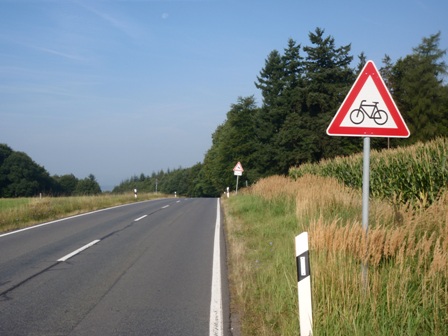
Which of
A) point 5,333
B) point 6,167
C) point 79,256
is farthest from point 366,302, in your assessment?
point 6,167

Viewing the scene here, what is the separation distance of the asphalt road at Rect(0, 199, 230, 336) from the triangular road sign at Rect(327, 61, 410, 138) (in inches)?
113

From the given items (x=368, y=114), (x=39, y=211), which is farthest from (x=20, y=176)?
(x=368, y=114)

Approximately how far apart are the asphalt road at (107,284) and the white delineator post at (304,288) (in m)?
1.11

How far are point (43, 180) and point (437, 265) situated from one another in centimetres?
9425

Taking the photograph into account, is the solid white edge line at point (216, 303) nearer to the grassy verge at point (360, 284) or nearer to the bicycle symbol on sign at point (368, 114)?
the grassy verge at point (360, 284)

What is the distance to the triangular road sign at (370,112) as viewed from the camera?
4.93m

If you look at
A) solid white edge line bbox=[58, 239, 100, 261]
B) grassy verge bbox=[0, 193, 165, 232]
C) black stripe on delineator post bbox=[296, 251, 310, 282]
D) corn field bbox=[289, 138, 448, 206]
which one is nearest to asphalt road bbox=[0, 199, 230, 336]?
solid white edge line bbox=[58, 239, 100, 261]

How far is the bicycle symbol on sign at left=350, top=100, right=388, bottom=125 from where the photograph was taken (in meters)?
4.94

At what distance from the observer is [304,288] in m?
4.32

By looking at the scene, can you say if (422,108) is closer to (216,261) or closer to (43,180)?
(216,261)

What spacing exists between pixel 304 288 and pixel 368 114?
84.5 inches

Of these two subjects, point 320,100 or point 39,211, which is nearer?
point 39,211

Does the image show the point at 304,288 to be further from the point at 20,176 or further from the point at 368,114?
the point at 20,176

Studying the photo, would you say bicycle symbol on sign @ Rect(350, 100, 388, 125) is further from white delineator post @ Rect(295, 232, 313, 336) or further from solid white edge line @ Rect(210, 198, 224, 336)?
solid white edge line @ Rect(210, 198, 224, 336)
